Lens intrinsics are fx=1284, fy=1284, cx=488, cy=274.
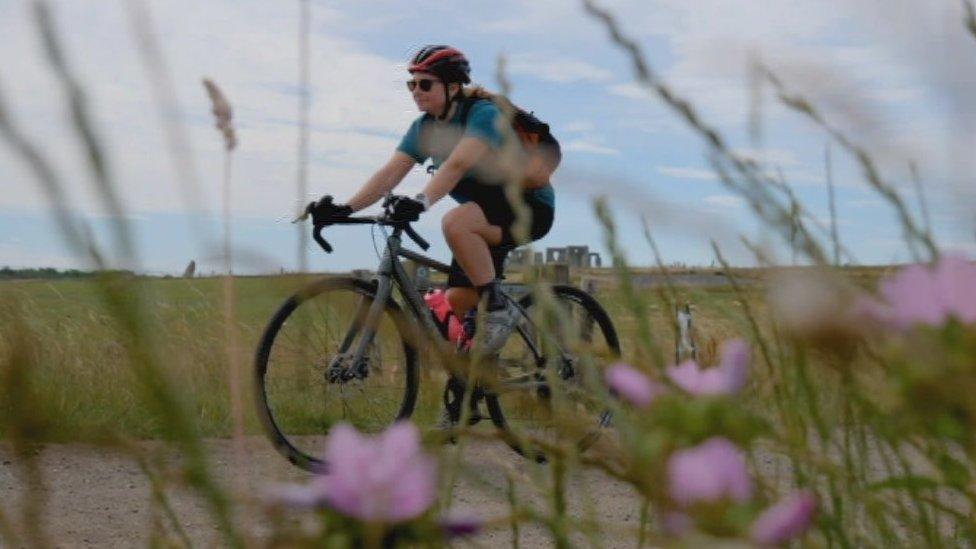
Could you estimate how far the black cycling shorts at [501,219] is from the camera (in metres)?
6.02

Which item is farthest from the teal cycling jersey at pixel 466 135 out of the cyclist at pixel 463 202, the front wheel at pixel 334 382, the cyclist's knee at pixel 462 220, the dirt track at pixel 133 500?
the dirt track at pixel 133 500

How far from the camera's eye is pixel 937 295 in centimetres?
57

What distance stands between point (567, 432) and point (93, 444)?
29cm

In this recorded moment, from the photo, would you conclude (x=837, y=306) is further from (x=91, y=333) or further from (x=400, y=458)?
(x=91, y=333)

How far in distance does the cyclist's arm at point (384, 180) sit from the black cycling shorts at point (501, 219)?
1.76 feet

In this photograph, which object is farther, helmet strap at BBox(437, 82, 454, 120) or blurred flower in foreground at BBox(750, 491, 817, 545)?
helmet strap at BBox(437, 82, 454, 120)

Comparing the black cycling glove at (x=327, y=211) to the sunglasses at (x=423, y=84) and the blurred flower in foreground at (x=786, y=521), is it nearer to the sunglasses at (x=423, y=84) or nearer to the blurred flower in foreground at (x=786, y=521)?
the sunglasses at (x=423, y=84)

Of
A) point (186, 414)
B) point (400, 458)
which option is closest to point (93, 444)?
point (186, 414)

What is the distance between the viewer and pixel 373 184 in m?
6.41

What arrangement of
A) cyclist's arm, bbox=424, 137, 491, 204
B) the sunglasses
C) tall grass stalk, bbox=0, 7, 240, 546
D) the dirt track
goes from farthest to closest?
the sunglasses < cyclist's arm, bbox=424, 137, 491, 204 < the dirt track < tall grass stalk, bbox=0, 7, 240, 546

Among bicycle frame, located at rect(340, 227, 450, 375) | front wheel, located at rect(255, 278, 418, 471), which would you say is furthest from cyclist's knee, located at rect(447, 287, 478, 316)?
front wheel, located at rect(255, 278, 418, 471)

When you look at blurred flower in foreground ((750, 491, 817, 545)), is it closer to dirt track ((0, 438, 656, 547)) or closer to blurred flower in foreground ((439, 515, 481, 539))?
blurred flower in foreground ((439, 515, 481, 539))

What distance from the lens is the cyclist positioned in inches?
231

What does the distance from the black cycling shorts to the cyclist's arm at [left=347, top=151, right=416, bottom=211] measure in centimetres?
54
